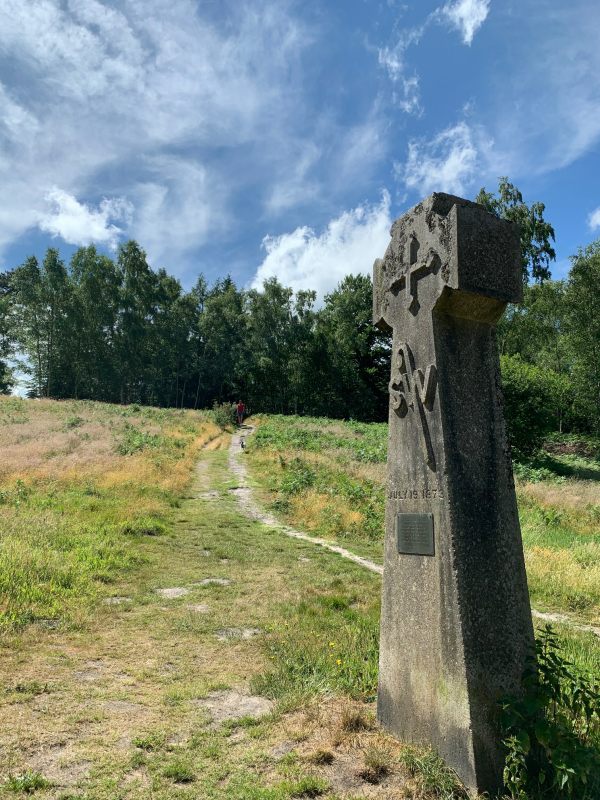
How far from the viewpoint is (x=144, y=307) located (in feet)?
216

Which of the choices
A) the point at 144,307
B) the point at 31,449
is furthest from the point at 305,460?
the point at 144,307

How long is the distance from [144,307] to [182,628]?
63.5m

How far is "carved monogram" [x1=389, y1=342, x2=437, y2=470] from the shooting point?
4.05 metres

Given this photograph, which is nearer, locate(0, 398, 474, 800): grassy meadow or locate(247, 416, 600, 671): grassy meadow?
locate(0, 398, 474, 800): grassy meadow

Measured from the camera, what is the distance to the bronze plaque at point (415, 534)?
3962 millimetres

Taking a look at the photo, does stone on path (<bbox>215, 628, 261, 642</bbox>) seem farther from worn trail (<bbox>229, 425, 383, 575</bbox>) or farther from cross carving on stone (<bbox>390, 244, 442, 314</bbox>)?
cross carving on stone (<bbox>390, 244, 442, 314</bbox>)

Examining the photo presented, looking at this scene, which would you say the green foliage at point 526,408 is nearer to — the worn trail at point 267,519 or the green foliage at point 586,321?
the green foliage at point 586,321

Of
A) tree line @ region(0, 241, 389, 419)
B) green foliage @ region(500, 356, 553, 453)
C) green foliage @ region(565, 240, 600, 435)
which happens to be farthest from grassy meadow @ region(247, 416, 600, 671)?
tree line @ region(0, 241, 389, 419)

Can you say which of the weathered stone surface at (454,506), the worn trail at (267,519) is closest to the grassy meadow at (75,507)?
the worn trail at (267,519)

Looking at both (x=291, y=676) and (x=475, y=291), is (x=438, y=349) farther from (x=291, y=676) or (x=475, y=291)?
(x=291, y=676)

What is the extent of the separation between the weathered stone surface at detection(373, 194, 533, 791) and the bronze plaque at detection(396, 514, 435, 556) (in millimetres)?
15

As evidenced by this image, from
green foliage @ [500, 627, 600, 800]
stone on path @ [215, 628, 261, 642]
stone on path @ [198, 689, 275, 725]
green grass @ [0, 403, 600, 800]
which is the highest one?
green foliage @ [500, 627, 600, 800]

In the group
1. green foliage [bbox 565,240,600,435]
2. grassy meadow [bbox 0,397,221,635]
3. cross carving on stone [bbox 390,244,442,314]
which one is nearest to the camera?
cross carving on stone [bbox 390,244,442,314]

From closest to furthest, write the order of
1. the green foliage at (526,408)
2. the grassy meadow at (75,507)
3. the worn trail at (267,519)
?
the grassy meadow at (75,507)
the worn trail at (267,519)
the green foliage at (526,408)
